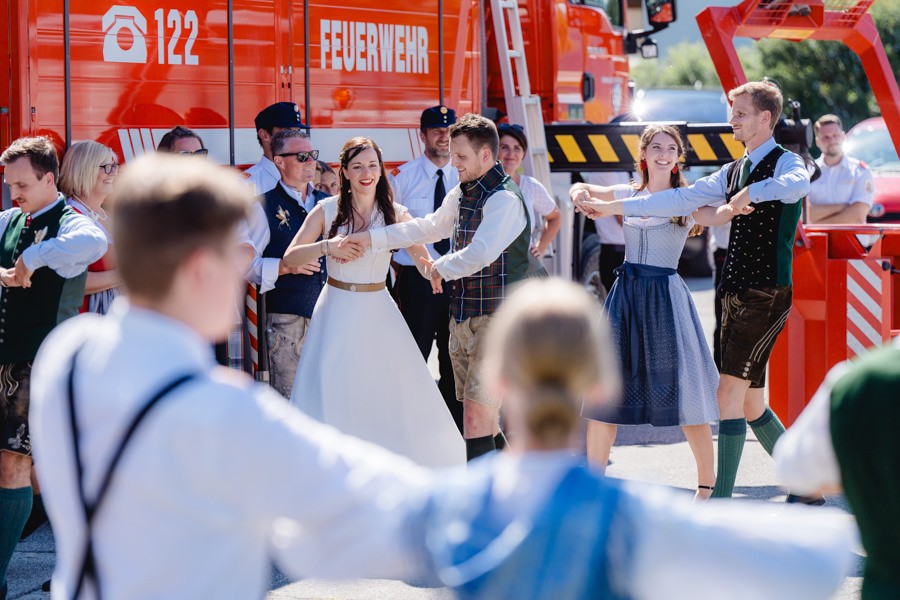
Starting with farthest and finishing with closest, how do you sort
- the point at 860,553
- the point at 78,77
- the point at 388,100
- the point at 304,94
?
the point at 388,100 < the point at 304,94 < the point at 78,77 < the point at 860,553

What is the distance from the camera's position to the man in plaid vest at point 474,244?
5.69 metres

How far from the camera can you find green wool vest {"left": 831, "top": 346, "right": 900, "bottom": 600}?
7.20ft

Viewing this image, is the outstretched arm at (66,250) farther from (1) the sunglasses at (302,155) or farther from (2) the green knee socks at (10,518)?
(1) the sunglasses at (302,155)

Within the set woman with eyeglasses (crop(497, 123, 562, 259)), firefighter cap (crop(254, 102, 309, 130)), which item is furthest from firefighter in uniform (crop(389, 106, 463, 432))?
firefighter cap (crop(254, 102, 309, 130))

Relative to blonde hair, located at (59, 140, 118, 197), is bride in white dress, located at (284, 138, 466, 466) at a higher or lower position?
lower

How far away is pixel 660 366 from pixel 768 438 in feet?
2.43

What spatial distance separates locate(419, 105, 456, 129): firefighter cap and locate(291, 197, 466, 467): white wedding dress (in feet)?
6.96

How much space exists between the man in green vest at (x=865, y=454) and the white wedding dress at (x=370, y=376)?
337cm

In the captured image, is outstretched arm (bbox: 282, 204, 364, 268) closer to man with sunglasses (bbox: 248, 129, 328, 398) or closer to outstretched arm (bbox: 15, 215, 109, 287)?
man with sunglasses (bbox: 248, 129, 328, 398)

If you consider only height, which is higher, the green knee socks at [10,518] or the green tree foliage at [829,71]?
the green tree foliage at [829,71]

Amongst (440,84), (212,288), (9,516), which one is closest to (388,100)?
(440,84)

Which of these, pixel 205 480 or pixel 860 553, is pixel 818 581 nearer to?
pixel 205 480

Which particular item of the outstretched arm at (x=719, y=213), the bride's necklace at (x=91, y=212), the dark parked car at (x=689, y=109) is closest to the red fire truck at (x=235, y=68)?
the bride's necklace at (x=91, y=212)

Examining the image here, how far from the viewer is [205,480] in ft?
5.88
